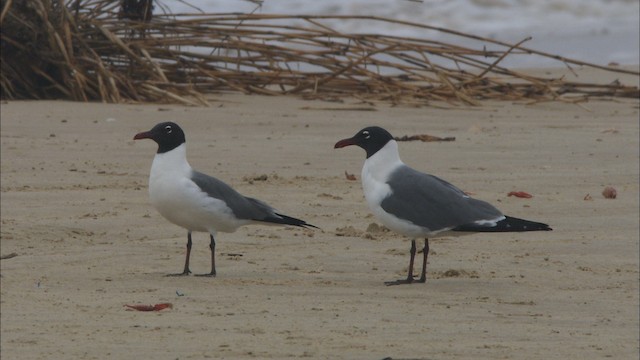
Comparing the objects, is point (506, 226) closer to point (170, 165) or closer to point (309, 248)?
point (309, 248)

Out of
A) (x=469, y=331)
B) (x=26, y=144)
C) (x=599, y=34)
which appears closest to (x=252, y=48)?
(x=26, y=144)

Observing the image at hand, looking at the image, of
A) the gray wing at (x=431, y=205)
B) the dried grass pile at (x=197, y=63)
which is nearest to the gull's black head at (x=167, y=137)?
the gray wing at (x=431, y=205)

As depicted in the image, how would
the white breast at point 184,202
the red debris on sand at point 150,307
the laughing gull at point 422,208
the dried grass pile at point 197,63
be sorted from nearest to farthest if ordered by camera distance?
the red debris on sand at point 150,307
the laughing gull at point 422,208
the white breast at point 184,202
the dried grass pile at point 197,63

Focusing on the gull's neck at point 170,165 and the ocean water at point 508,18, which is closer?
the gull's neck at point 170,165

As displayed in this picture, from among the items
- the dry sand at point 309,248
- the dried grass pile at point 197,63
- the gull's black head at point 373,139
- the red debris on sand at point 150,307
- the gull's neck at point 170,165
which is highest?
the dried grass pile at point 197,63

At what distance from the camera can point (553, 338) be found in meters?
5.43

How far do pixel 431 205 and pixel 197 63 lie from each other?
6441mm

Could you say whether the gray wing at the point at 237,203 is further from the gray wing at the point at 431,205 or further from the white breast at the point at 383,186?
the gray wing at the point at 431,205

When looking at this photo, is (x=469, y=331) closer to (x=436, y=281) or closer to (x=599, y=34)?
(x=436, y=281)

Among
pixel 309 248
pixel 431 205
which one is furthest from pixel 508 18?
pixel 431 205

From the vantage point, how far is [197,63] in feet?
41.9

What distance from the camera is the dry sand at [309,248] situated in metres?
5.36

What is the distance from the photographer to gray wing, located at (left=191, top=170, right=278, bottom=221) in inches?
269

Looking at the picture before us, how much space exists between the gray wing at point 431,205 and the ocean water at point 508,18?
13.2m
